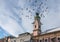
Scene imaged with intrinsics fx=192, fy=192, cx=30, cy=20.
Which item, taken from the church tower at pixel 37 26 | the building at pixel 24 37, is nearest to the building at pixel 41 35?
the church tower at pixel 37 26

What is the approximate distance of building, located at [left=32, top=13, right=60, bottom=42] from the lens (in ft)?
136

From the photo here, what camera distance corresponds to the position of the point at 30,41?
4703 centimetres

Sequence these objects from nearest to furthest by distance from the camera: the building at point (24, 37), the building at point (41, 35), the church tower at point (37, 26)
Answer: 1. the building at point (41, 35)
2. the building at point (24, 37)
3. the church tower at point (37, 26)

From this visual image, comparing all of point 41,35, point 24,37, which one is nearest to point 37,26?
point 41,35

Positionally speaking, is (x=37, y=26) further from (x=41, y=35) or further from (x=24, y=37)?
(x=24, y=37)

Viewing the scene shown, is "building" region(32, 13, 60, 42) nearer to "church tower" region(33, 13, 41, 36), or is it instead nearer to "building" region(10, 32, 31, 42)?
"church tower" region(33, 13, 41, 36)

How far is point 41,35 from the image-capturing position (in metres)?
45.2

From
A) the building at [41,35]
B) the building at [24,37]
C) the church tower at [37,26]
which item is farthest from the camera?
the church tower at [37,26]

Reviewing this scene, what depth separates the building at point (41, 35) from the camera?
4146cm

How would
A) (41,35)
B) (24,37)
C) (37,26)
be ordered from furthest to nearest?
(24,37) → (37,26) → (41,35)

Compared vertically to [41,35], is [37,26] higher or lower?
higher

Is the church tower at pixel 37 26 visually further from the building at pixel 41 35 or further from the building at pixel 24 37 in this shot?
the building at pixel 24 37

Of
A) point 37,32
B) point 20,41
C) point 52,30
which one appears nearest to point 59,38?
point 52,30

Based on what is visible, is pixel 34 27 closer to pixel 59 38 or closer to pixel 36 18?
pixel 36 18
